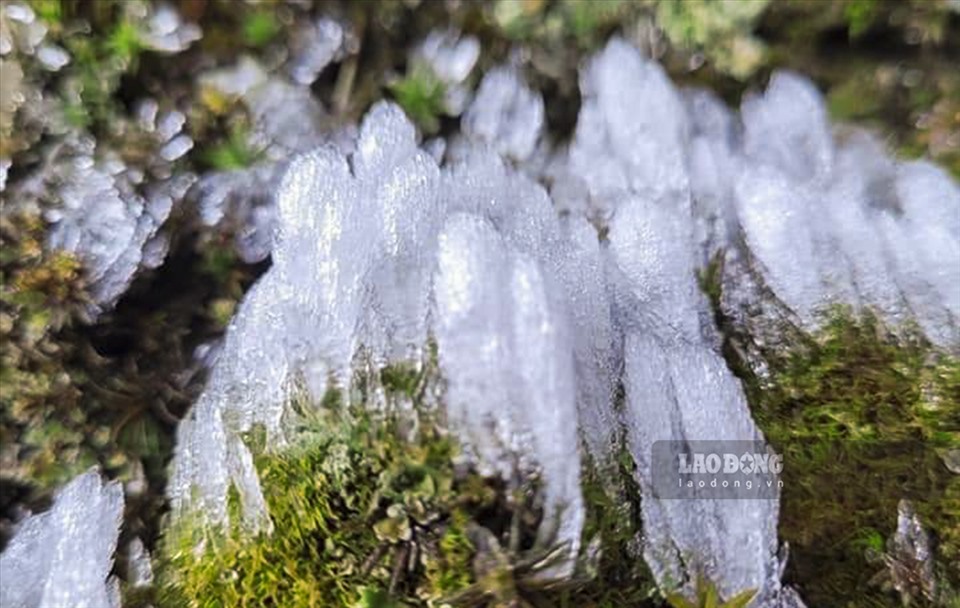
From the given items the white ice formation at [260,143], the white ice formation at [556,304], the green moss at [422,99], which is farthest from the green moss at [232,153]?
the white ice formation at [556,304]

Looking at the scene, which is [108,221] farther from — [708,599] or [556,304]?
[708,599]

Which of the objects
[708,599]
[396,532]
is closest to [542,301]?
[396,532]

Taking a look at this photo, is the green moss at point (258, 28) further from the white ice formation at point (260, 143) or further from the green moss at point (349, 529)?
the green moss at point (349, 529)

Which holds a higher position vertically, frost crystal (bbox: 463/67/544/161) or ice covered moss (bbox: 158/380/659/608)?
frost crystal (bbox: 463/67/544/161)

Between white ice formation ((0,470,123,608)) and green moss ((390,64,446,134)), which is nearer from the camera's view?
white ice formation ((0,470,123,608))

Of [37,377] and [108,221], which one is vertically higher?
[108,221]

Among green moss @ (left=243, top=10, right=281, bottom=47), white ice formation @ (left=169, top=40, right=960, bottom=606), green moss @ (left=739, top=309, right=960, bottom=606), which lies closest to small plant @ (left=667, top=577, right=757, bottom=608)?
white ice formation @ (left=169, top=40, right=960, bottom=606)

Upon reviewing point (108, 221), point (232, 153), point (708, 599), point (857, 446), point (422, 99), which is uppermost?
point (422, 99)

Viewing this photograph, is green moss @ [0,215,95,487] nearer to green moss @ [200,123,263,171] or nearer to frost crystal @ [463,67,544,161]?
green moss @ [200,123,263,171]
